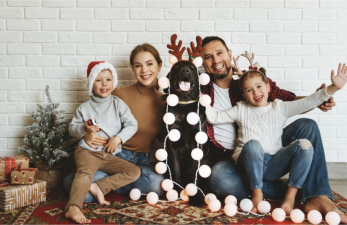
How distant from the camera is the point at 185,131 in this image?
2.11 m

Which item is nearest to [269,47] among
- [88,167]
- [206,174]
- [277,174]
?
[277,174]

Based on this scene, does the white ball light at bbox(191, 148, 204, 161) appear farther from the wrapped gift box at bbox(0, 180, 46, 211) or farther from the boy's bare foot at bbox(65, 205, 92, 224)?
the wrapped gift box at bbox(0, 180, 46, 211)

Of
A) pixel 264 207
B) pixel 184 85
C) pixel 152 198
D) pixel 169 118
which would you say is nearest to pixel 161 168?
pixel 152 198

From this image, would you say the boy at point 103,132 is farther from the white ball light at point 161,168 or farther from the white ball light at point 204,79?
the white ball light at point 204,79

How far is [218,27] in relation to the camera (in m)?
2.65

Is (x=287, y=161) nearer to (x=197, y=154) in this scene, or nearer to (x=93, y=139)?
(x=197, y=154)

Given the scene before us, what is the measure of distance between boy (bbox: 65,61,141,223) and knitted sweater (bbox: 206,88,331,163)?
24.7 inches

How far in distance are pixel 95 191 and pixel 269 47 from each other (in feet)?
5.84

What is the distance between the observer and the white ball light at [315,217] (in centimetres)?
174

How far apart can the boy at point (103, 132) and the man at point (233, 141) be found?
0.58 meters

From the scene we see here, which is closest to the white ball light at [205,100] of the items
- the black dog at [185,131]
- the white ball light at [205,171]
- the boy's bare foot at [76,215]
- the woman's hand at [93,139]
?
the black dog at [185,131]

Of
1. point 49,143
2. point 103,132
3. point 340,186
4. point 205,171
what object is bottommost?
point 340,186

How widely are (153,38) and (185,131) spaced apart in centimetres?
96

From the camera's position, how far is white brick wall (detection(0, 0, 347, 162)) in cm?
264
